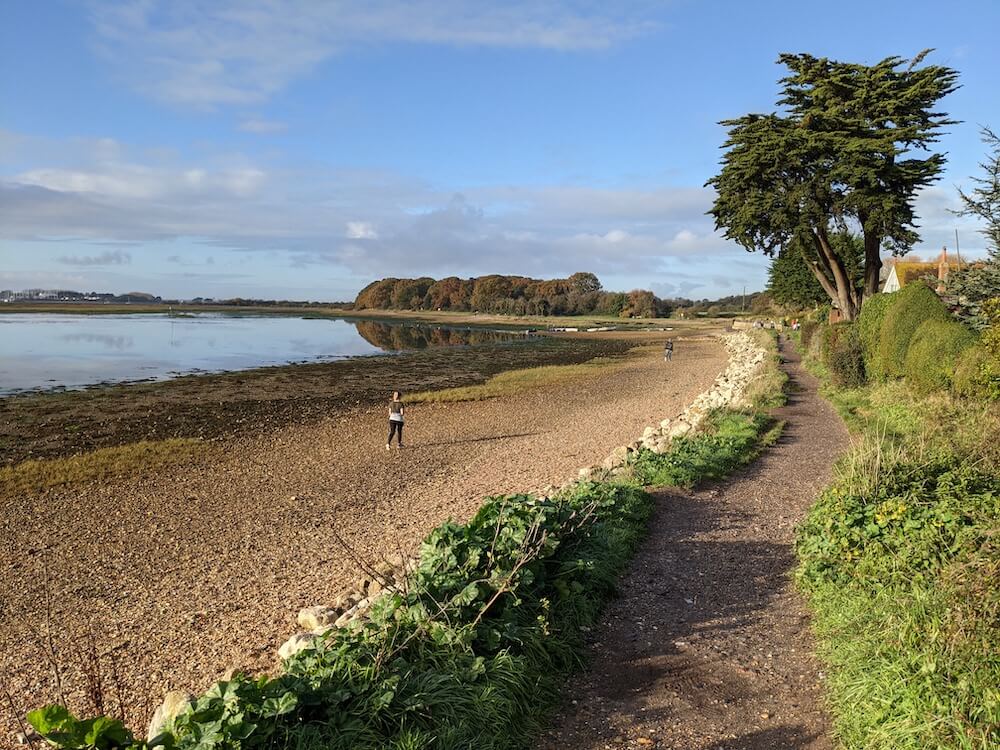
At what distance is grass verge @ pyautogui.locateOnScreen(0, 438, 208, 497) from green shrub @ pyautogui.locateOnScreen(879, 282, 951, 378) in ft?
58.2

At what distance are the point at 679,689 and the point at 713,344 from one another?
58.4 m

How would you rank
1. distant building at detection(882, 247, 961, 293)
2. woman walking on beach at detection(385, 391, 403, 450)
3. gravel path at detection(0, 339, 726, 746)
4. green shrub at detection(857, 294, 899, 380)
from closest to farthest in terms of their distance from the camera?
1. gravel path at detection(0, 339, 726, 746)
2. woman walking on beach at detection(385, 391, 403, 450)
3. green shrub at detection(857, 294, 899, 380)
4. distant building at detection(882, 247, 961, 293)

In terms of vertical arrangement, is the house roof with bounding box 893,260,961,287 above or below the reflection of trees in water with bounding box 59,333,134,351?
above

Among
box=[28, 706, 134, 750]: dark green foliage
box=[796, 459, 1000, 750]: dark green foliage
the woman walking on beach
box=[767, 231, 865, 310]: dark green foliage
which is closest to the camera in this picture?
box=[28, 706, 134, 750]: dark green foliage

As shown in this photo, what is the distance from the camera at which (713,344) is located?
60094 millimetres

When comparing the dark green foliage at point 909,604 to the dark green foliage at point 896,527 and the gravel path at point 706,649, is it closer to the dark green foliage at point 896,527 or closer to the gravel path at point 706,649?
the dark green foliage at point 896,527

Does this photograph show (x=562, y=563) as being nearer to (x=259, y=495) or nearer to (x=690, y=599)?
(x=690, y=599)

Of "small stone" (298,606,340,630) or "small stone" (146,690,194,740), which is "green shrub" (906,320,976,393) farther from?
"small stone" (146,690,194,740)

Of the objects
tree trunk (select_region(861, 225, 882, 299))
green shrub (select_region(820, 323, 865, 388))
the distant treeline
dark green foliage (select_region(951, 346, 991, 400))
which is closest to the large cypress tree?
tree trunk (select_region(861, 225, 882, 299))

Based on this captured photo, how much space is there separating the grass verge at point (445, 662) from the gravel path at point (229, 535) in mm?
2090

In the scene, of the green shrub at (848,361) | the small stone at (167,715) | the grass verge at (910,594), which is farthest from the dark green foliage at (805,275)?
the small stone at (167,715)

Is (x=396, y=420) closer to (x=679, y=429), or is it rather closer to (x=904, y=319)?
(x=679, y=429)

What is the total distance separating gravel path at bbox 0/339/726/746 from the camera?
265 inches

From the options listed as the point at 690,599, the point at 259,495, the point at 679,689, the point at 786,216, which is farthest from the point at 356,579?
the point at 786,216
